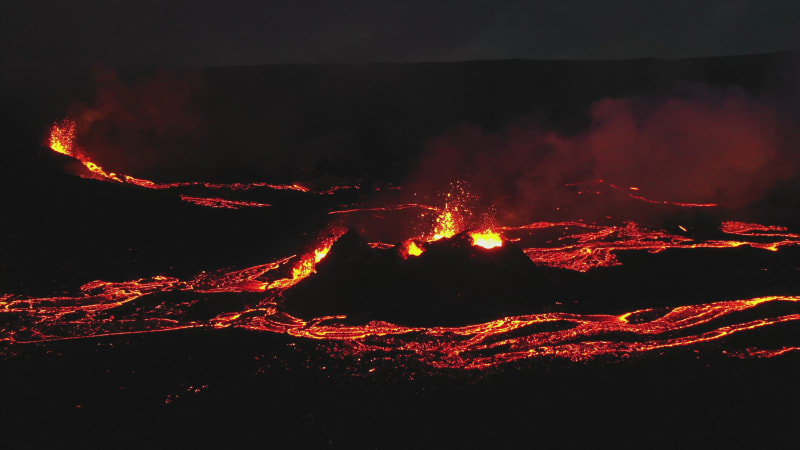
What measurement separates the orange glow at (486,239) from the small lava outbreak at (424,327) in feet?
0.05

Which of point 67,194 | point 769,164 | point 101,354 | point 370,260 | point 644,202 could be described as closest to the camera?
point 101,354

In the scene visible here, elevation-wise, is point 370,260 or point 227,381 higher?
point 370,260

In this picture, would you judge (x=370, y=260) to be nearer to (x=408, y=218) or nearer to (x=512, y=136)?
(x=408, y=218)

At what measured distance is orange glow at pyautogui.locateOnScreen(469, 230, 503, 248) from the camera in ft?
22.4

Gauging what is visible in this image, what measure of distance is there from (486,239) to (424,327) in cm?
187

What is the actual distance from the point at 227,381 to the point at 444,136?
13892 mm

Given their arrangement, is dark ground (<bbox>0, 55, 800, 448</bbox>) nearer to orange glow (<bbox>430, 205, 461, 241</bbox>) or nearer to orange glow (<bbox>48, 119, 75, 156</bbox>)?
orange glow (<bbox>430, 205, 461, 241</bbox>)

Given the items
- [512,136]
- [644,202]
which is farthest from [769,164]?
[512,136]

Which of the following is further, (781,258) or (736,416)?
(781,258)

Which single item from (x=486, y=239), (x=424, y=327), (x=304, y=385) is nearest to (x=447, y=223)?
(x=486, y=239)

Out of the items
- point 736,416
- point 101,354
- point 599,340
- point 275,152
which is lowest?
point 736,416

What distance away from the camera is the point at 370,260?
6.29 metres

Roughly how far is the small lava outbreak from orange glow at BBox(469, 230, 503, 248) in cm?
1

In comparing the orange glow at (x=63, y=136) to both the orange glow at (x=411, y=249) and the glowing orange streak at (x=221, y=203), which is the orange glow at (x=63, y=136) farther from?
the orange glow at (x=411, y=249)
